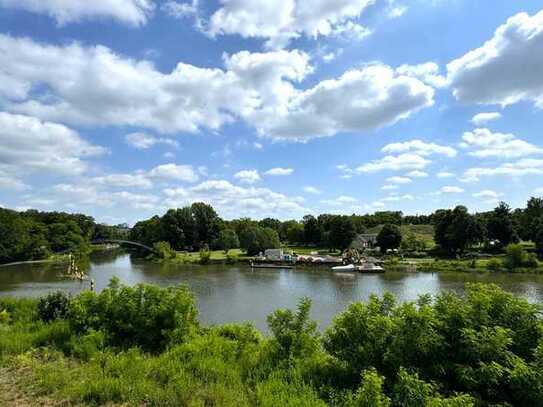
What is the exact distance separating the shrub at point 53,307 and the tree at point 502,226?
64139 millimetres

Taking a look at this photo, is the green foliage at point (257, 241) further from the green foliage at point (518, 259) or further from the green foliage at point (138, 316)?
the green foliage at point (138, 316)

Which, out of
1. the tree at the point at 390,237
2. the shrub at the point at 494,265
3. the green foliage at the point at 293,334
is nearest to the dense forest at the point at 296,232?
the tree at the point at 390,237

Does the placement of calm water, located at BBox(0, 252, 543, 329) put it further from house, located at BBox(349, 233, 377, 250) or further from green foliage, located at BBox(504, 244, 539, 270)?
house, located at BBox(349, 233, 377, 250)

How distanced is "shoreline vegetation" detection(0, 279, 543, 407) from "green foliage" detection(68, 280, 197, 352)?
0.03m

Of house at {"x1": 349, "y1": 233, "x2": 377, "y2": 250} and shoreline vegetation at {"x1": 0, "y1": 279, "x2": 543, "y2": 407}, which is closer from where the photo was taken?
shoreline vegetation at {"x1": 0, "y1": 279, "x2": 543, "y2": 407}

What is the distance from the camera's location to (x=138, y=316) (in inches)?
316

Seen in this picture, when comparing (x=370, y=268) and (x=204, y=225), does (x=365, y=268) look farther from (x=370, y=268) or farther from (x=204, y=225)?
(x=204, y=225)

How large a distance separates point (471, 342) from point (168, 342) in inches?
231

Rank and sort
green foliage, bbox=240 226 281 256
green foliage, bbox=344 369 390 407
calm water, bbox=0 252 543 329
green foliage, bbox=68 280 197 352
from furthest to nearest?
green foliage, bbox=240 226 281 256 < calm water, bbox=0 252 543 329 < green foliage, bbox=68 280 197 352 < green foliage, bbox=344 369 390 407

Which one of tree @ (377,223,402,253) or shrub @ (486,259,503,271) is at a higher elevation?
tree @ (377,223,402,253)

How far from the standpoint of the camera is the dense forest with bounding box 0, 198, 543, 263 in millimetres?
58719

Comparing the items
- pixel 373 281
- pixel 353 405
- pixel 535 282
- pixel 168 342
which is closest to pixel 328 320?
pixel 168 342

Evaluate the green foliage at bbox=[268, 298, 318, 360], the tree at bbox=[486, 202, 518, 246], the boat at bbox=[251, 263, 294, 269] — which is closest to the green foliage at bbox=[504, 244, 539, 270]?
the tree at bbox=[486, 202, 518, 246]

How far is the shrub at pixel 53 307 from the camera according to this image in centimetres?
976
